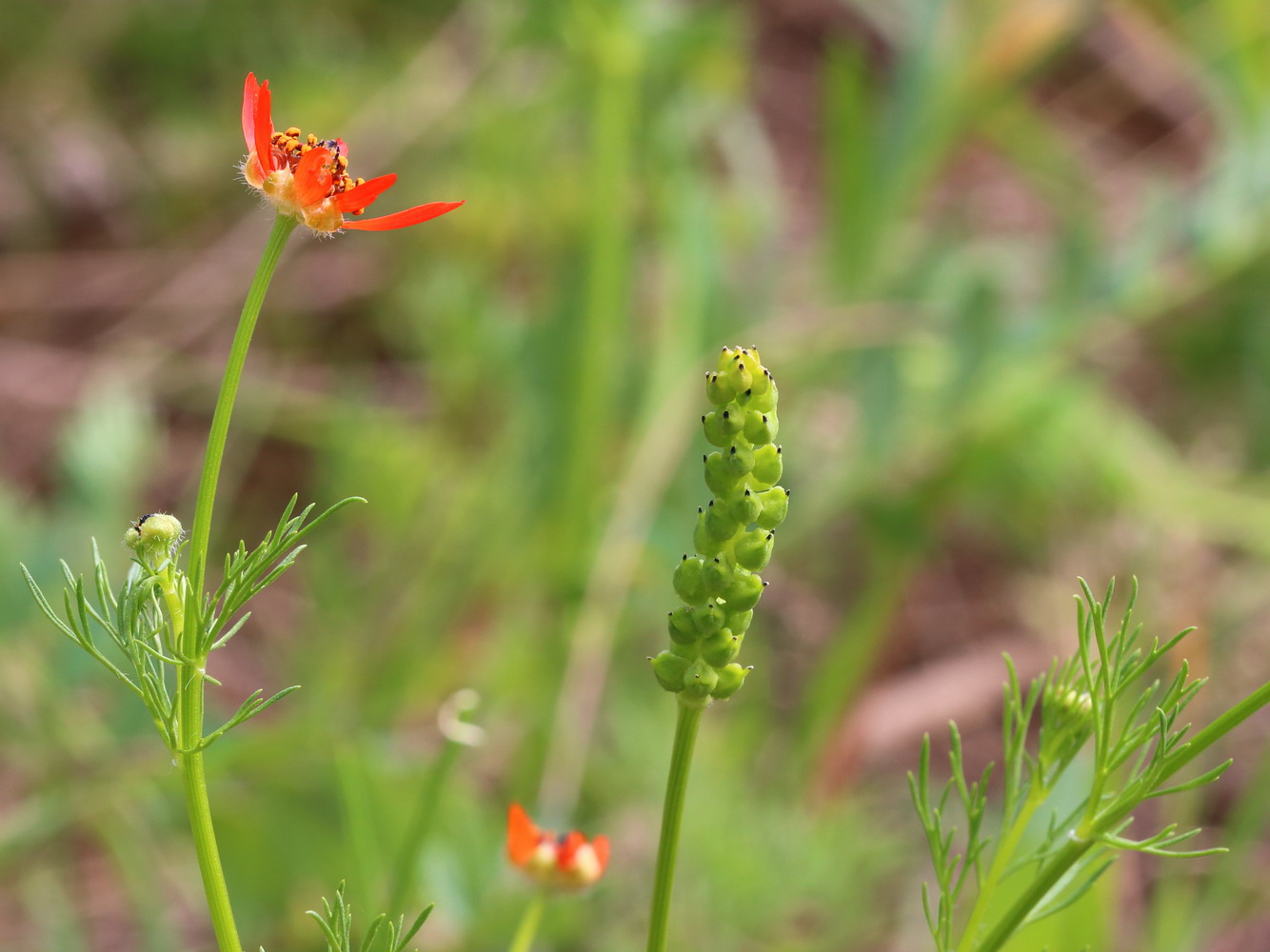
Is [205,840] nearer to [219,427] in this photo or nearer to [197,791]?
[197,791]

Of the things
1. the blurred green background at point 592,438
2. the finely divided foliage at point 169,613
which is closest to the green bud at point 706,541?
the finely divided foliage at point 169,613

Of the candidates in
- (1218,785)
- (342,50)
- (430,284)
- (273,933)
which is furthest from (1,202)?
(1218,785)

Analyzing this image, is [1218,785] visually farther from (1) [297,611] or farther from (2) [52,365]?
(2) [52,365]

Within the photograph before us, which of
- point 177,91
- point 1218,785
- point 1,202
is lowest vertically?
point 1218,785

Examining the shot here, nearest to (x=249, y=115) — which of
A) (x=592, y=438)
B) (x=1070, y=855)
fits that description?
(x=1070, y=855)

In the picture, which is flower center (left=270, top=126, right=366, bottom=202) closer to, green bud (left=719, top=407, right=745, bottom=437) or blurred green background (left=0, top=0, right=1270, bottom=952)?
green bud (left=719, top=407, right=745, bottom=437)

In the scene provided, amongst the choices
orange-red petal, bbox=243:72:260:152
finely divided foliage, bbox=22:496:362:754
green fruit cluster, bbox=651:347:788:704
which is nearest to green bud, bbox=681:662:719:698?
green fruit cluster, bbox=651:347:788:704

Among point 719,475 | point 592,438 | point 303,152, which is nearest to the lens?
point 719,475
